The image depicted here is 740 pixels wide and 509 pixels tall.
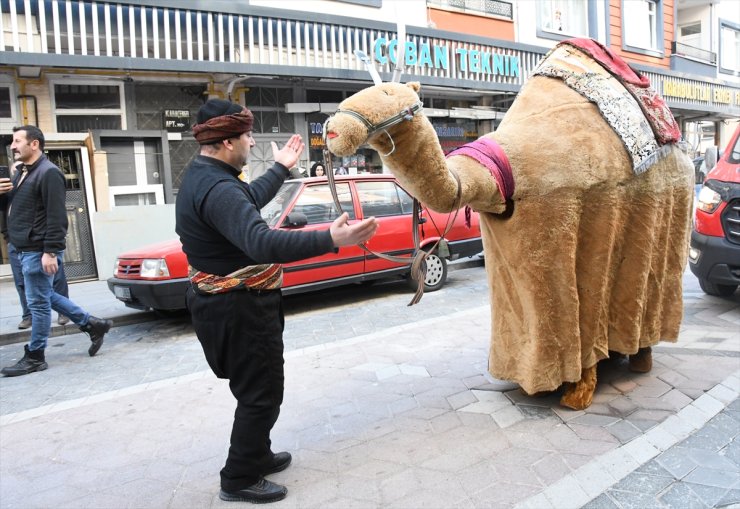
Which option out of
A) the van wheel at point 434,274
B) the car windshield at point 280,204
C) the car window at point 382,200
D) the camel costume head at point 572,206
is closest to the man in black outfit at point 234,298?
the camel costume head at point 572,206

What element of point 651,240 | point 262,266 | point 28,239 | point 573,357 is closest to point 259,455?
point 262,266

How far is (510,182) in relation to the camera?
306cm

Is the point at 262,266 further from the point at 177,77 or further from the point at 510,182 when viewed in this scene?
the point at 177,77

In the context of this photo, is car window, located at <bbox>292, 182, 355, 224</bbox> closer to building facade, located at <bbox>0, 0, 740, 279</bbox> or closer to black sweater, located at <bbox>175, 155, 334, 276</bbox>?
building facade, located at <bbox>0, 0, 740, 279</bbox>

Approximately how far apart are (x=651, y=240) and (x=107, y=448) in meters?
3.52

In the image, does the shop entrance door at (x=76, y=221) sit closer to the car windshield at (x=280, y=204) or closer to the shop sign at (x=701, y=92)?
the car windshield at (x=280, y=204)

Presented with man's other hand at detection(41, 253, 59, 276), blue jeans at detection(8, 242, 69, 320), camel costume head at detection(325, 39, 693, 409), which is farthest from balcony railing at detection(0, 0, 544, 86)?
camel costume head at detection(325, 39, 693, 409)

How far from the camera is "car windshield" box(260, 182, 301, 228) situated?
6902 millimetres

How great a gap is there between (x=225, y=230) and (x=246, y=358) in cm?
63

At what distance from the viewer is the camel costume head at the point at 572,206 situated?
3.09m

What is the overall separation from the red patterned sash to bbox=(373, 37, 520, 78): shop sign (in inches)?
344

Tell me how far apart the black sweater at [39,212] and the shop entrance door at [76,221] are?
5.10 meters

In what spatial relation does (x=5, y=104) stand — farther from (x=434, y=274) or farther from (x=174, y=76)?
(x=434, y=274)

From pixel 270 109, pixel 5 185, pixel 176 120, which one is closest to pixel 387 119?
pixel 5 185
